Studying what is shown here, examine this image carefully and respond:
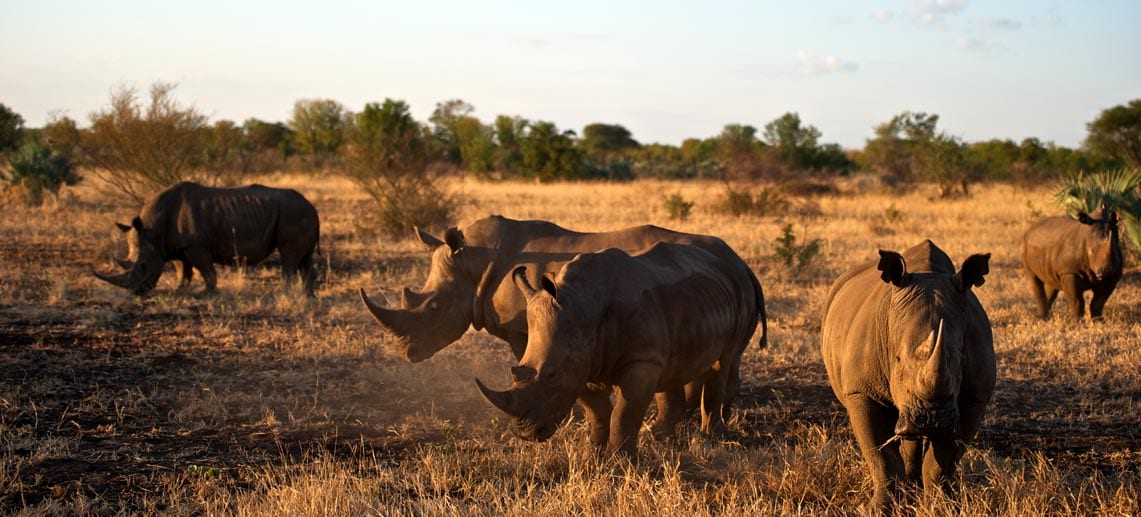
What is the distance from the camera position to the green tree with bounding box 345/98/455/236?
1819cm

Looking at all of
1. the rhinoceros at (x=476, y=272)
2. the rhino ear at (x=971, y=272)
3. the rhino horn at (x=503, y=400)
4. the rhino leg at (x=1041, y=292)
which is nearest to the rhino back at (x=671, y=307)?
the rhinoceros at (x=476, y=272)

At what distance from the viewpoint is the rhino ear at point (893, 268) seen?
Result: 4316 millimetres

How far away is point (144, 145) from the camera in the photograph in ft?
59.2

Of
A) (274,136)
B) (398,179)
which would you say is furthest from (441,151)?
(274,136)

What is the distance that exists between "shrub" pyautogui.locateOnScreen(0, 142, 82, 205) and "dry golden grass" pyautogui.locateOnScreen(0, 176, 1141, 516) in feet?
32.7

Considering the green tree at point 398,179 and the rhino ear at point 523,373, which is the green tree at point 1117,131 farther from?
the rhino ear at point 523,373

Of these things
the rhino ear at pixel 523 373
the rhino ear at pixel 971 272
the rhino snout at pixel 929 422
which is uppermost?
the rhino ear at pixel 971 272

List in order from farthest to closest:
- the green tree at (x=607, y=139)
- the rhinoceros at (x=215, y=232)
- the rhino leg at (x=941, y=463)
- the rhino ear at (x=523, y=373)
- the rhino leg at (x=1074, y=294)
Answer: the green tree at (x=607, y=139) → the rhinoceros at (x=215, y=232) → the rhino leg at (x=1074, y=294) → the rhino ear at (x=523, y=373) → the rhino leg at (x=941, y=463)

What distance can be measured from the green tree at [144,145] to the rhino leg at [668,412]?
13.9 meters

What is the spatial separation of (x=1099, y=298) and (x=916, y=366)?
307 inches

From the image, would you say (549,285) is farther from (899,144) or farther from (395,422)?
(899,144)

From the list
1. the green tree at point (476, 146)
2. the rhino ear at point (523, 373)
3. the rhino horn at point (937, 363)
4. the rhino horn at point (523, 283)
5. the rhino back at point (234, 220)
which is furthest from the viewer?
the green tree at point (476, 146)

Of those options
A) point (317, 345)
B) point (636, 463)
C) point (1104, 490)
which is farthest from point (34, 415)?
point (1104, 490)

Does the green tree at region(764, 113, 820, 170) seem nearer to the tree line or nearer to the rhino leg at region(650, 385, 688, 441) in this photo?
the tree line
